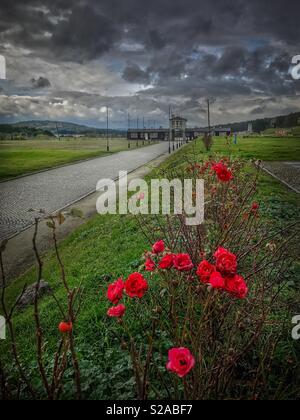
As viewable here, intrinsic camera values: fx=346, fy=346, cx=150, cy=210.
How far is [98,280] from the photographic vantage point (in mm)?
4949

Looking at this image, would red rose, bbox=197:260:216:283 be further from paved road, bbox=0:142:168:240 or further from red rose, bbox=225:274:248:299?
paved road, bbox=0:142:168:240

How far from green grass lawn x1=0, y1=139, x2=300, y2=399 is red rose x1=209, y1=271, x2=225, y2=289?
1353 millimetres

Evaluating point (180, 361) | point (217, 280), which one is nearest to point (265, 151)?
A: point (217, 280)

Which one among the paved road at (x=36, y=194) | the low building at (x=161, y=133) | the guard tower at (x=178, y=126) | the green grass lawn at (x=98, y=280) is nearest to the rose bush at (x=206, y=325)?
the green grass lawn at (x=98, y=280)

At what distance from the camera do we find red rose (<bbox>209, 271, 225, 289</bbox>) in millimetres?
1414

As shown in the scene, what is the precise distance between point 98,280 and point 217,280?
3.74m

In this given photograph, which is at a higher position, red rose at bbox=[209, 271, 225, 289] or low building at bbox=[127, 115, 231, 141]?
low building at bbox=[127, 115, 231, 141]

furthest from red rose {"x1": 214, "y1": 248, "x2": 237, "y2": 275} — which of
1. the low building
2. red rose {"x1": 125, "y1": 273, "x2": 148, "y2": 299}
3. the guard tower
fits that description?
the low building

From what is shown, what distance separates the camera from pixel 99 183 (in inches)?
622

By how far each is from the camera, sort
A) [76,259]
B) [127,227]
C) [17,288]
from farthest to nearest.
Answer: [127,227] < [76,259] < [17,288]

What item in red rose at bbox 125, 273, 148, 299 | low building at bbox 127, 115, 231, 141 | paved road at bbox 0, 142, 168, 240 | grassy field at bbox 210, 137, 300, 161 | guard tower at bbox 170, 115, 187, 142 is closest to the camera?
red rose at bbox 125, 273, 148, 299
